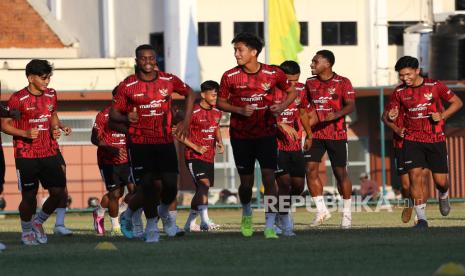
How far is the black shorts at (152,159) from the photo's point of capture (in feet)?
51.0

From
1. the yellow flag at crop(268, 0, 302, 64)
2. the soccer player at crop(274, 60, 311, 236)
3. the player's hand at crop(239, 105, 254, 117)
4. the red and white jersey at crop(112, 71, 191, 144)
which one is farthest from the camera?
the yellow flag at crop(268, 0, 302, 64)

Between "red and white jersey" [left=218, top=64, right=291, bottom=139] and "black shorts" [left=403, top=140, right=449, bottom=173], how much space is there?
107 inches

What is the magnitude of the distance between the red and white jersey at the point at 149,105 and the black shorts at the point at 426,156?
403 centimetres

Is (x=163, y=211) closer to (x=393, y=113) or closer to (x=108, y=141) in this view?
(x=108, y=141)

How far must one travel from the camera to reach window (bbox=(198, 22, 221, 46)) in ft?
165

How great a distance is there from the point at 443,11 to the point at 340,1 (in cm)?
361

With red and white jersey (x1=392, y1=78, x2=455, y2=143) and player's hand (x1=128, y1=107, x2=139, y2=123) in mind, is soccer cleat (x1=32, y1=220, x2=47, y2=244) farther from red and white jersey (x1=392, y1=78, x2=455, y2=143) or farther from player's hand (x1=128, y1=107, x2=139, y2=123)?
red and white jersey (x1=392, y1=78, x2=455, y2=143)

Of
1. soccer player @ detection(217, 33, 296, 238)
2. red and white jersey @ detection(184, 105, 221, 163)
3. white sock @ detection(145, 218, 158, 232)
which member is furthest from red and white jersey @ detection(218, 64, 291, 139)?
red and white jersey @ detection(184, 105, 221, 163)

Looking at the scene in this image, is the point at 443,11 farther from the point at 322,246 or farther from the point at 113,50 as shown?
the point at 322,246

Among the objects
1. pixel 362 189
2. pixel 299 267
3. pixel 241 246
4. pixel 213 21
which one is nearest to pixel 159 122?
pixel 241 246

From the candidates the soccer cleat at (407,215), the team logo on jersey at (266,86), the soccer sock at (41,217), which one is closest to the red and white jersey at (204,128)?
the soccer cleat at (407,215)

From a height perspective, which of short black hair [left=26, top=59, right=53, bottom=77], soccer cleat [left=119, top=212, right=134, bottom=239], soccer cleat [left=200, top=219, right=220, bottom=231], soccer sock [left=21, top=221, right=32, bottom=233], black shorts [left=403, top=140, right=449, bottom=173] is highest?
short black hair [left=26, top=59, right=53, bottom=77]

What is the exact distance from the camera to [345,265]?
39.1 feet

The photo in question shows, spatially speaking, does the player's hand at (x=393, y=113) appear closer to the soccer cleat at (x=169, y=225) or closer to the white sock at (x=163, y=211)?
the soccer cleat at (x=169, y=225)
